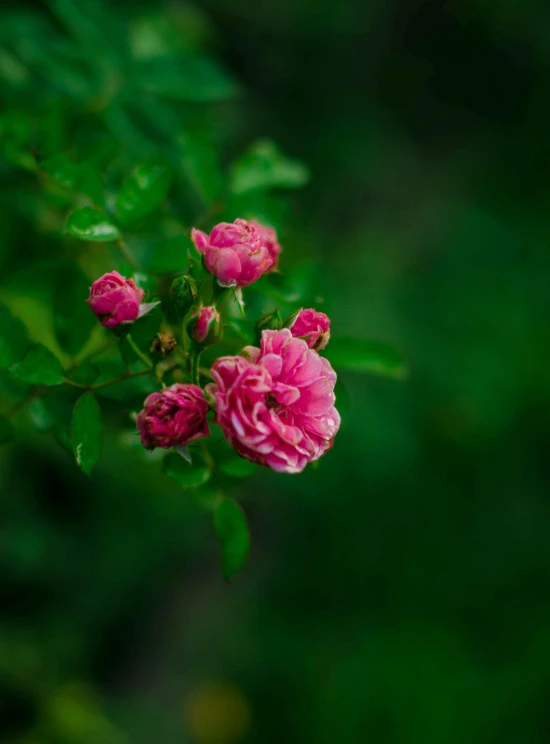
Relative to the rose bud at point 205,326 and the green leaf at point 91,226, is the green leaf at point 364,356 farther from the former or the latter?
the green leaf at point 91,226

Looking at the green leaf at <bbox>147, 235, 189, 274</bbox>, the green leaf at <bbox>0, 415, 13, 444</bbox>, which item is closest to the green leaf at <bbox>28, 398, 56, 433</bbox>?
the green leaf at <bbox>0, 415, 13, 444</bbox>

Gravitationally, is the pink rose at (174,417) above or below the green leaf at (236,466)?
above

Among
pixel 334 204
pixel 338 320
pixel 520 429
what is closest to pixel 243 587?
pixel 338 320

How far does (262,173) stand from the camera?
181 cm

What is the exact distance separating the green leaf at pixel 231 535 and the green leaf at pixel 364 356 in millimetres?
364

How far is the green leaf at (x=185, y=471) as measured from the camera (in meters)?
1.29

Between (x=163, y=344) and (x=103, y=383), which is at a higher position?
(x=163, y=344)

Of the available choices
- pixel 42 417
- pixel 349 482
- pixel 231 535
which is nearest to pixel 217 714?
pixel 349 482

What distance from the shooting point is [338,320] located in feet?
13.6

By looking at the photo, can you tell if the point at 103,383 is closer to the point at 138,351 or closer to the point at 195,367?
the point at 138,351

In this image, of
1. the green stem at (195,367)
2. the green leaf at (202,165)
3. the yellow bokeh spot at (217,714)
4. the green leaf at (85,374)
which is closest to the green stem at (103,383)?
the green leaf at (85,374)

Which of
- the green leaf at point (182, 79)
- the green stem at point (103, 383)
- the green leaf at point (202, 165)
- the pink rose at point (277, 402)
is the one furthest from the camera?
the green leaf at point (182, 79)

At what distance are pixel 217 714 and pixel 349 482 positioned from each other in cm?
152

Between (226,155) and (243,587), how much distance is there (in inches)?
109
